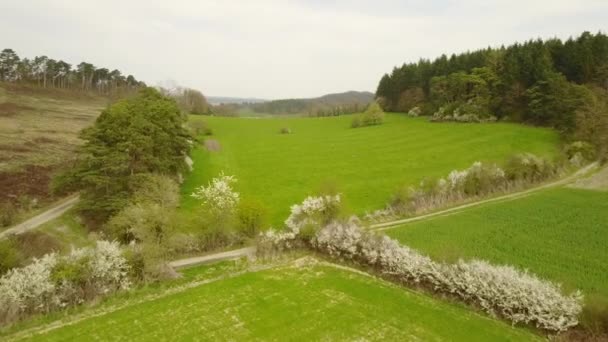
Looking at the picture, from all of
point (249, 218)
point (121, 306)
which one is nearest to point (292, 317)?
point (121, 306)

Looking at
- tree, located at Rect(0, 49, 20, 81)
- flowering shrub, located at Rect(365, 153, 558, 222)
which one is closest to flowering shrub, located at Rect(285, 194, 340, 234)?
flowering shrub, located at Rect(365, 153, 558, 222)

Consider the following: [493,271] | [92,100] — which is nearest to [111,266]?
[493,271]

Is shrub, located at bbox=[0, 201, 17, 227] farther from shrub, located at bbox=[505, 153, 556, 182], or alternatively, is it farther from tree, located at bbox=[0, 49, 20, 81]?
tree, located at bbox=[0, 49, 20, 81]

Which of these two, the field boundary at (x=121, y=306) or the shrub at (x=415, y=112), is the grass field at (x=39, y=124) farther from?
the shrub at (x=415, y=112)

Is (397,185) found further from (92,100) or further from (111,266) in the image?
(92,100)

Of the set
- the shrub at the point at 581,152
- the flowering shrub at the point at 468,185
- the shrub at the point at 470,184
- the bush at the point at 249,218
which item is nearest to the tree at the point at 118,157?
the bush at the point at 249,218

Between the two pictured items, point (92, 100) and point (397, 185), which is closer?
point (397, 185)
